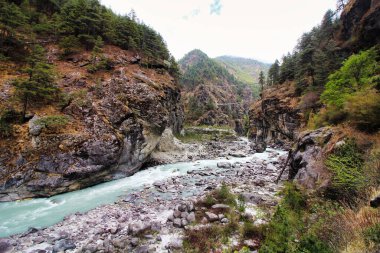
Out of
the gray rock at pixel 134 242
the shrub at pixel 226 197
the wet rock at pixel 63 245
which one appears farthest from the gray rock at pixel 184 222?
the wet rock at pixel 63 245

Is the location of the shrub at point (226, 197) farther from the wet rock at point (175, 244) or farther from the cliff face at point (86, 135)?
the cliff face at point (86, 135)

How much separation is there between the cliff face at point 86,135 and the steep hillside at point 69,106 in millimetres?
60

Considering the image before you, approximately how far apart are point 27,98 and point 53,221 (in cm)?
1083

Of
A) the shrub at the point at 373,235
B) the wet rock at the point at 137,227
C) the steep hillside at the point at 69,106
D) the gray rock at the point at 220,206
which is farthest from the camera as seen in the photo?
the steep hillside at the point at 69,106

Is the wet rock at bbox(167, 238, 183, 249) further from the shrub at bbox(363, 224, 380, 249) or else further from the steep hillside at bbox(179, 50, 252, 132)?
the steep hillside at bbox(179, 50, 252, 132)

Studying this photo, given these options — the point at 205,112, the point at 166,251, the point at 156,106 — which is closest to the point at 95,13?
the point at 156,106

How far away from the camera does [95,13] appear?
1059 inches

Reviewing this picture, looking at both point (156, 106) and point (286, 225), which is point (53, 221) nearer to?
point (286, 225)

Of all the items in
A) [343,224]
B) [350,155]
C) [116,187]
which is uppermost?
[350,155]

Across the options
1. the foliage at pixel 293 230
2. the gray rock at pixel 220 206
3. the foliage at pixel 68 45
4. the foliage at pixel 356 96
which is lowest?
the gray rock at pixel 220 206

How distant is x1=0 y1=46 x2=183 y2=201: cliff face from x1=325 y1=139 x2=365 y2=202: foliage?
16.7 meters

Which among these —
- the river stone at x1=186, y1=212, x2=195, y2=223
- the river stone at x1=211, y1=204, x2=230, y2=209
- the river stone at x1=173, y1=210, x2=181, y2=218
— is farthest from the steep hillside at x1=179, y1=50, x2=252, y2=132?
the river stone at x1=186, y1=212, x2=195, y2=223

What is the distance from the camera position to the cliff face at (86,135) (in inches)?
539

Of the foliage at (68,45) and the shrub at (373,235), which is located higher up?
the foliage at (68,45)
